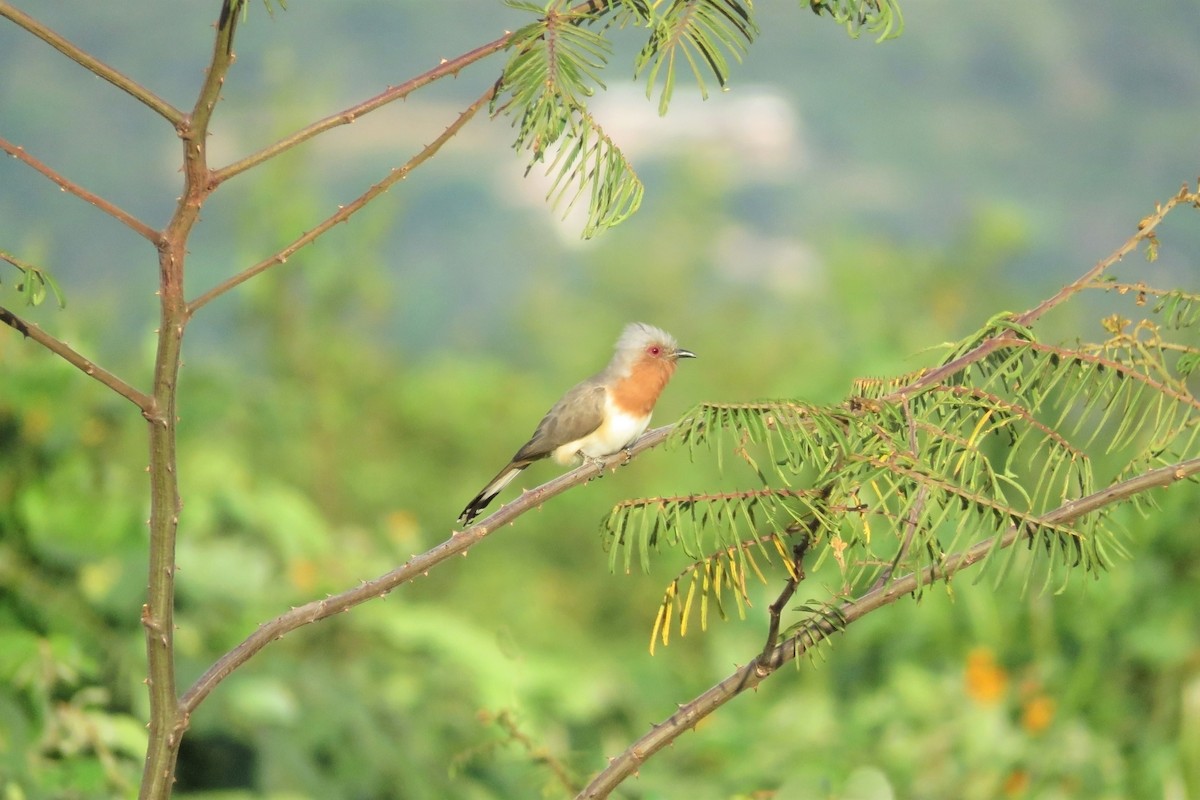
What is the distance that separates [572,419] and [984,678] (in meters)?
1.74

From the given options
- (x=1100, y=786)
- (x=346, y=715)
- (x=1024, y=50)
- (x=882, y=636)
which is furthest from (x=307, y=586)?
(x=1024, y=50)

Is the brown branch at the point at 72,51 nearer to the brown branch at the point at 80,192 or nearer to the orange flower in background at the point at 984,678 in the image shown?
the brown branch at the point at 80,192

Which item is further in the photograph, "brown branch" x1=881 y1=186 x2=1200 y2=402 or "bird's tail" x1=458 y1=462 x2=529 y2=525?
"bird's tail" x1=458 y1=462 x2=529 y2=525

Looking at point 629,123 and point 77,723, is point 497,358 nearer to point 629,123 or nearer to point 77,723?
point 629,123

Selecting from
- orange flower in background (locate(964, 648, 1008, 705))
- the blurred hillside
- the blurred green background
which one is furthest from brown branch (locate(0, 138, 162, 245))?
the blurred hillside

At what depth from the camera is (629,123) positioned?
7.55 m

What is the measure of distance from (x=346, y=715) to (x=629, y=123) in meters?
4.94

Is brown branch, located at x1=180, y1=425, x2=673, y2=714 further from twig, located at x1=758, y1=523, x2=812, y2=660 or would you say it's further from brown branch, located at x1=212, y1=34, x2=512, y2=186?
brown branch, located at x1=212, y1=34, x2=512, y2=186

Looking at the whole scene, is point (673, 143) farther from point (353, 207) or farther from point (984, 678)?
point (353, 207)

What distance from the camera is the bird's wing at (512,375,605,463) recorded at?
10.2ft

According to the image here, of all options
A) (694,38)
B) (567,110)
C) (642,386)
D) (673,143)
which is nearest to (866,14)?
(694,38)

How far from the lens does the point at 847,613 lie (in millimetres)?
1385

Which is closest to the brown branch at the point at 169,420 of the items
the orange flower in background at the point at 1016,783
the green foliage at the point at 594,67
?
the green foliage at the point at 594,67

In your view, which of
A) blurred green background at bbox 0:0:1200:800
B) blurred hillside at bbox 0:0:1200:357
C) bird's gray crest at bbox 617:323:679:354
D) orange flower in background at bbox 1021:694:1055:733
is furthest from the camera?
blurred hillside at bbox 0:0:1200:357
